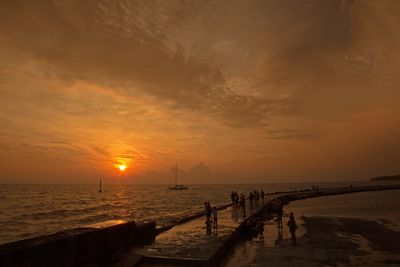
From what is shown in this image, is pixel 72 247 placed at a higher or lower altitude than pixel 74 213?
higher

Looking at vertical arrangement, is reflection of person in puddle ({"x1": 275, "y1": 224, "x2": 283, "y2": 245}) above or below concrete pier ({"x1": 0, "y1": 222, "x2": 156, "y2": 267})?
below

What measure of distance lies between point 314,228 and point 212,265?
1253 cm

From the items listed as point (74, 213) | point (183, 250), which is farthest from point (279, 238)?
point (74, 213)

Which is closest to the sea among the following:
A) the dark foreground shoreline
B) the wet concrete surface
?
the wet concrete surface

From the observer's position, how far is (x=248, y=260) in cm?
1339

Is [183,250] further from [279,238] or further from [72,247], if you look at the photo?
[279,238]

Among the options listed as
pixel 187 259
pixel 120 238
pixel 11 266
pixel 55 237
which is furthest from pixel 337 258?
pixel 11 266

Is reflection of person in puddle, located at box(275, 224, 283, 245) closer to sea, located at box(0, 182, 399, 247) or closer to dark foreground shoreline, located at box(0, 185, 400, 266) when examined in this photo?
dark foreground shoreline, located at box(0, 185, 400, 266)

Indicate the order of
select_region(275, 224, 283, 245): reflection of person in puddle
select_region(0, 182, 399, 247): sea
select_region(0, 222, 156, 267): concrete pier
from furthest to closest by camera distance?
select_region(0, 182, 399, 247): sea
select_region(275, 224, 283, 245): reflection of person in puddle
select_region(0, 222, 156, 267): concrete pier

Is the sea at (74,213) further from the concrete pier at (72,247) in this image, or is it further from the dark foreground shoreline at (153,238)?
the concrete pier at (72,247)

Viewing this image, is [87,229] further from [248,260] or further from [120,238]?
[248,260]

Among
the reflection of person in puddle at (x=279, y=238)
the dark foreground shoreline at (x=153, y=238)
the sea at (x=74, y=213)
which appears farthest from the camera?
the sea at (x=74, y=213)

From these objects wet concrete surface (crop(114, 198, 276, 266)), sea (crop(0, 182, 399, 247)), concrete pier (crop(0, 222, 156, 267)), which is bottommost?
sea (crop(0, 182, 399, 247))

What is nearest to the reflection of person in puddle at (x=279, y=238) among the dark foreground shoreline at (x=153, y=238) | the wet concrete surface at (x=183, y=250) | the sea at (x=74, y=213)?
the dark foreground shoreline at (x=153, y=238)
